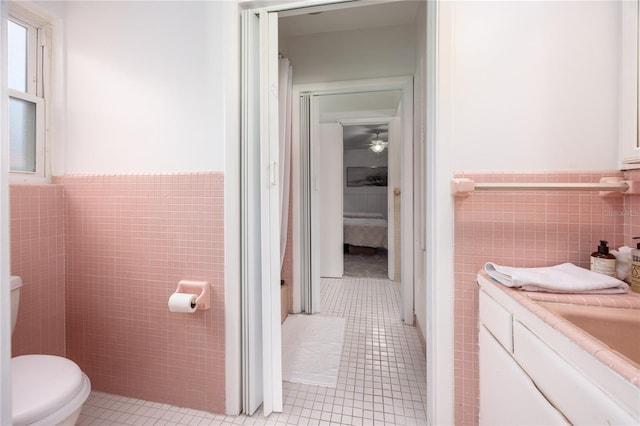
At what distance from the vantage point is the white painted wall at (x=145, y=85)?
1.36m

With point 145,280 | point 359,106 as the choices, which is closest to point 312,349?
point 145,280

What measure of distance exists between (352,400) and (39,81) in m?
2.50

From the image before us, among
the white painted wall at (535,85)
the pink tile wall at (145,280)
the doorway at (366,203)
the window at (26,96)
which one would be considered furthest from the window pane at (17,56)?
the doorway at (366,203)

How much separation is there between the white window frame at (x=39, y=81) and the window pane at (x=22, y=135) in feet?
0.07

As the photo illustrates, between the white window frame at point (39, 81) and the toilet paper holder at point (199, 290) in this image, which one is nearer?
the toilet paper holder at point (199, 290)

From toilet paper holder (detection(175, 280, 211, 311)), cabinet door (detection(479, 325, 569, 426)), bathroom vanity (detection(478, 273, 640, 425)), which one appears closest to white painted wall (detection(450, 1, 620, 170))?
bathroom vanity (detection(478, 273, 640, 425))

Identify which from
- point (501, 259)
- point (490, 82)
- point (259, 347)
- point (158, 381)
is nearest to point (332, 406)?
point (259, 347)

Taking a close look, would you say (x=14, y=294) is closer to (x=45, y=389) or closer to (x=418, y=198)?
(x=45, y=389)

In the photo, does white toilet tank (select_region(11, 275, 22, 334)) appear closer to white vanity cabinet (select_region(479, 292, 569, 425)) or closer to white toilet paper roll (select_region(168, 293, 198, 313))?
white toilet paper roll (select_region(168, 293, 198, 313))

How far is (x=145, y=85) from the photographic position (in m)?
1.43

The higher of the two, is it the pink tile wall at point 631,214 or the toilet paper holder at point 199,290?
the pink tile wall at point 631,214

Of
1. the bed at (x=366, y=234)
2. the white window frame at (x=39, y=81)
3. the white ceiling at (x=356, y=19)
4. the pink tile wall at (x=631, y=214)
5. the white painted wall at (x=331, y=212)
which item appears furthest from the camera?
the bed at (x=366, y=234)

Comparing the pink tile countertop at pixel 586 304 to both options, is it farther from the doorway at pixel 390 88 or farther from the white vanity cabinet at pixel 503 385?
the doorway at pixel 390 88

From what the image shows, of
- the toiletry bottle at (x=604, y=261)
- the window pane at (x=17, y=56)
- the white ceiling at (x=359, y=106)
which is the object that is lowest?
the toiletry bottle at (x=604, y=261)
